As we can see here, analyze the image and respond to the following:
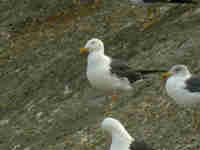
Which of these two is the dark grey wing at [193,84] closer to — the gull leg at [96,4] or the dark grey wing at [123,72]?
the dark grey wing at [123,72]

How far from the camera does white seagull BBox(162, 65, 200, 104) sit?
34.5 feet

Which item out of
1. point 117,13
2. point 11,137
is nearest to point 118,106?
point 11,137

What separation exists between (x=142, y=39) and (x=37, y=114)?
4.50 meters

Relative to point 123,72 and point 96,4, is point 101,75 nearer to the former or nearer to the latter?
point 123,72

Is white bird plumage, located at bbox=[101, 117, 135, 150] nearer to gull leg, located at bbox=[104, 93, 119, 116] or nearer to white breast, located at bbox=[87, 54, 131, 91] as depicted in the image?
white breast, located at bbox=[87, 54, 131, 91]

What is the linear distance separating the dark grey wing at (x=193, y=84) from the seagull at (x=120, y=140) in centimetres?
190

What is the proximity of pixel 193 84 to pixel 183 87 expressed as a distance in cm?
23

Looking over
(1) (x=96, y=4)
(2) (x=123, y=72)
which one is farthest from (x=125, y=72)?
(1) (x=96, y=4)

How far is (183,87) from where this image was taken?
10.6 metres

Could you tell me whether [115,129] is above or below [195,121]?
above

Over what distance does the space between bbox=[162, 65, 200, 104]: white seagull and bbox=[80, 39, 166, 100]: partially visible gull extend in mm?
1548

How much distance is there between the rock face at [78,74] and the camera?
Answer: 12.5m

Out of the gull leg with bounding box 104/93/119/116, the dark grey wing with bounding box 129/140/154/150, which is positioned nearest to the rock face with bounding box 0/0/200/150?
the gull leg with bounding box 104/93/119/116

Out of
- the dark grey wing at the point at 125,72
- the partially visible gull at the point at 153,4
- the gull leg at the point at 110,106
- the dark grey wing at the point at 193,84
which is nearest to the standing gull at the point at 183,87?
the dark grey wing at the point at 193,84
